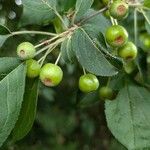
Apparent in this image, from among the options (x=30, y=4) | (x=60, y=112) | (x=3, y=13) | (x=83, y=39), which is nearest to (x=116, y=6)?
(x=83, y=39)

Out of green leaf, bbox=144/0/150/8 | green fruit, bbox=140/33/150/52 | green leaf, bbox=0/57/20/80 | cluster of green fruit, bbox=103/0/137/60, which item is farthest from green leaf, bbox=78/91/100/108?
green leaf, bbox=0/57/20/80

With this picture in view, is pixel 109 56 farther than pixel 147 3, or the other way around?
pixel 147 3

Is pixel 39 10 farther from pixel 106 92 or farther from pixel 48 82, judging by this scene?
pixel 106 92

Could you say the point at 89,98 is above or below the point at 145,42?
below

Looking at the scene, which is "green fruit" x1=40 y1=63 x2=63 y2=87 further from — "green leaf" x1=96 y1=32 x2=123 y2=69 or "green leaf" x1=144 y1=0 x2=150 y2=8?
"green leaf" x1=144 y1=0 x2=150 y2=8

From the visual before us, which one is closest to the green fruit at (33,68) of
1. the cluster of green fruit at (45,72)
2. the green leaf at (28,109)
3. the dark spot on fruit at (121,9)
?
the cluster of green fruit at (45,72)

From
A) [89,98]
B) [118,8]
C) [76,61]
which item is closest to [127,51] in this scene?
[118,8]
